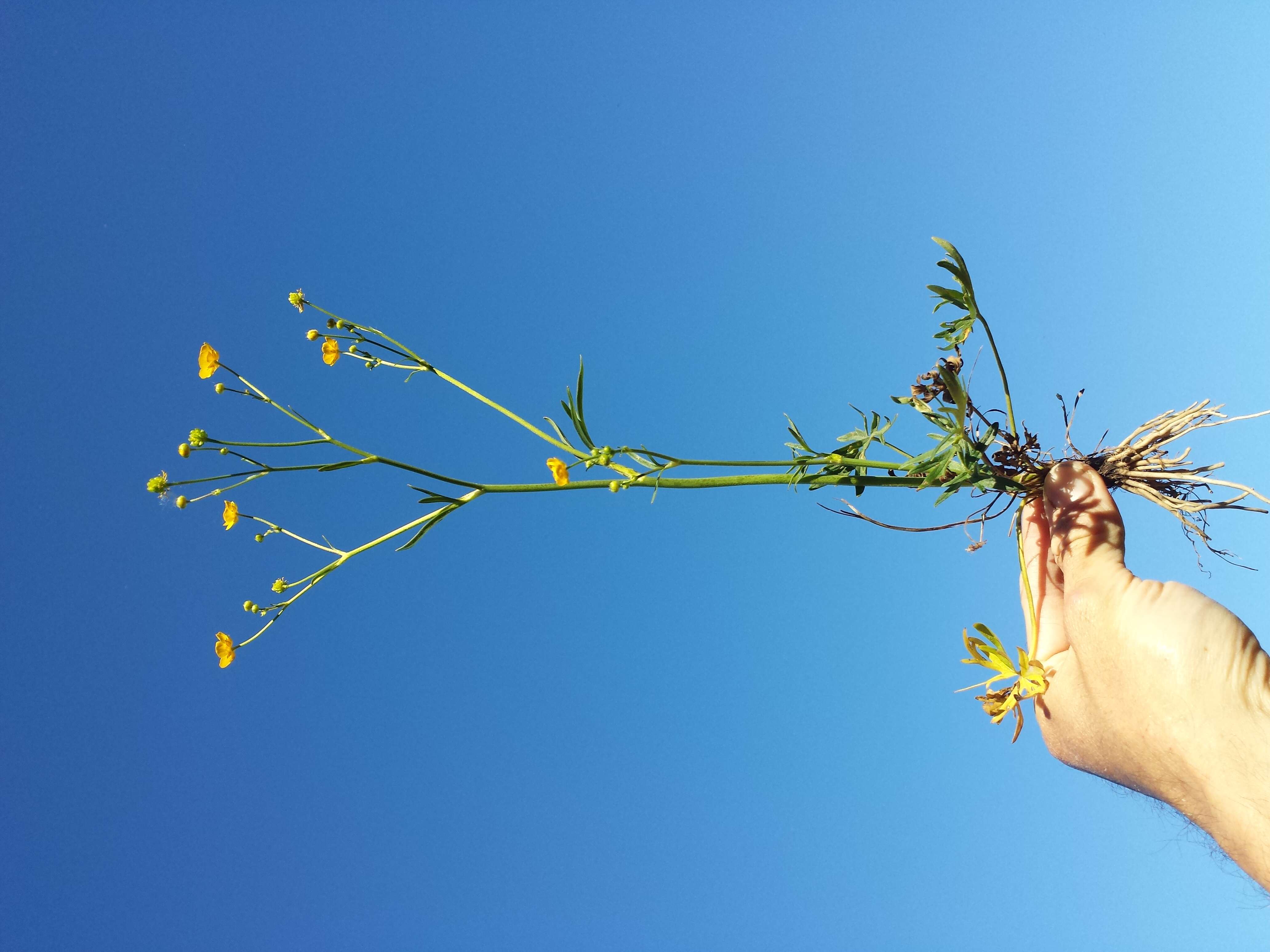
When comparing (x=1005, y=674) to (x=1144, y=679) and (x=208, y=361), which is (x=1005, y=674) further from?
(x=208, y=361)

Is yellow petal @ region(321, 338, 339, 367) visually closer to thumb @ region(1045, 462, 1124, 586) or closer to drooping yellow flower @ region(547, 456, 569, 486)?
drooping yellow flower @ region(547, 456, 569, 486)

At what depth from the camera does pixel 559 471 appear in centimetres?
166

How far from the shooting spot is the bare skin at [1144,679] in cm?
153

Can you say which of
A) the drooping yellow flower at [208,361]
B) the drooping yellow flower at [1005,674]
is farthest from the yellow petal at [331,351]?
the drooping yellow flower at [1005,674]

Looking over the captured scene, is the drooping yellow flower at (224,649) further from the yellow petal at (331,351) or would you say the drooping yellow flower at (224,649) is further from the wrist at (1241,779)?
the wrist at (1241,779)

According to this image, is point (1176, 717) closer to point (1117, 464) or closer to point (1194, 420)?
point (1117, 464)

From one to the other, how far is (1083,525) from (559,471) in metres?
1.28

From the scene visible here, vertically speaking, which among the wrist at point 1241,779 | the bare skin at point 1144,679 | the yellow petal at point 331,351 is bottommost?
the wrist at point 1241,779

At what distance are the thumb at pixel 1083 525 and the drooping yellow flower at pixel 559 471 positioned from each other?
1.23m

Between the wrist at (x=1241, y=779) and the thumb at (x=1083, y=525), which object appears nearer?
the wrist at (x=1241, y=779)

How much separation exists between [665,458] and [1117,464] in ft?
4.42

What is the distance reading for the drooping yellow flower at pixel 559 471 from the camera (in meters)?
1.65

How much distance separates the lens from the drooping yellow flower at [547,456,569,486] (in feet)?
5.41

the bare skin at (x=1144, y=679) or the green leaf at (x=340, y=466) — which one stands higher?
the green leaf at (x=340, y=466)
